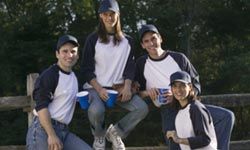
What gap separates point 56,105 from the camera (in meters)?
4.64

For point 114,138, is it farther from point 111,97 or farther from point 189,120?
point 189,120

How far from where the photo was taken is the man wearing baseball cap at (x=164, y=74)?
476 centimetres

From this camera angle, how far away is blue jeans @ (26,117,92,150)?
14.9 ft

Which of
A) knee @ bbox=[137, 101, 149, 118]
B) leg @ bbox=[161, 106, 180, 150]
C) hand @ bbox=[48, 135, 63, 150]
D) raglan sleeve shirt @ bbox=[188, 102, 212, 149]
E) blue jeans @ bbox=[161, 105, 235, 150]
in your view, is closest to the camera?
raglan sleeve shirt @ bbox=[188, 102, 212, 149]

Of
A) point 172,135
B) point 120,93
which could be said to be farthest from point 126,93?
point 172,135

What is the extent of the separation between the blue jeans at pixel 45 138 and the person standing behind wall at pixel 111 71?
0.27 meters

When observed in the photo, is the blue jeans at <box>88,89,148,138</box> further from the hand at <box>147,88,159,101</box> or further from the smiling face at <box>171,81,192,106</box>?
the smiling face at <box>171,81,192,106</box>

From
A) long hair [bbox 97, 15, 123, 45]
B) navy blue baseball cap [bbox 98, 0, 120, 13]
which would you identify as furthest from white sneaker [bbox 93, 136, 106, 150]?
navy blue baseball cap [bbox 98, 0, 120, 13]

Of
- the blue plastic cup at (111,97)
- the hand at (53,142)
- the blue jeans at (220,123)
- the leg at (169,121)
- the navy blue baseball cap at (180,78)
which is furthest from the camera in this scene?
the blue plastic cup at (111,97)

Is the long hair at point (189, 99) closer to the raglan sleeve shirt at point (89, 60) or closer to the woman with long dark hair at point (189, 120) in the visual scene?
the woman with long dark hair at point (189, 120)

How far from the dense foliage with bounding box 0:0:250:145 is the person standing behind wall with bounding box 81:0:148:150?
10.8 metres

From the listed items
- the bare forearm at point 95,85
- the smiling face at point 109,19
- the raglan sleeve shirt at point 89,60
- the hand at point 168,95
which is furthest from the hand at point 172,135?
the smiling face at point 109,19

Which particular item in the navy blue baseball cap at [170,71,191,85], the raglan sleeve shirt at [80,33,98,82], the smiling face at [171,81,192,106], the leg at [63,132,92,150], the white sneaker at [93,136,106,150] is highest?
the raglan sleeve shirt at [80,33,98,82]

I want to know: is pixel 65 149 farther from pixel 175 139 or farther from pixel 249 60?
pixel 249 60
